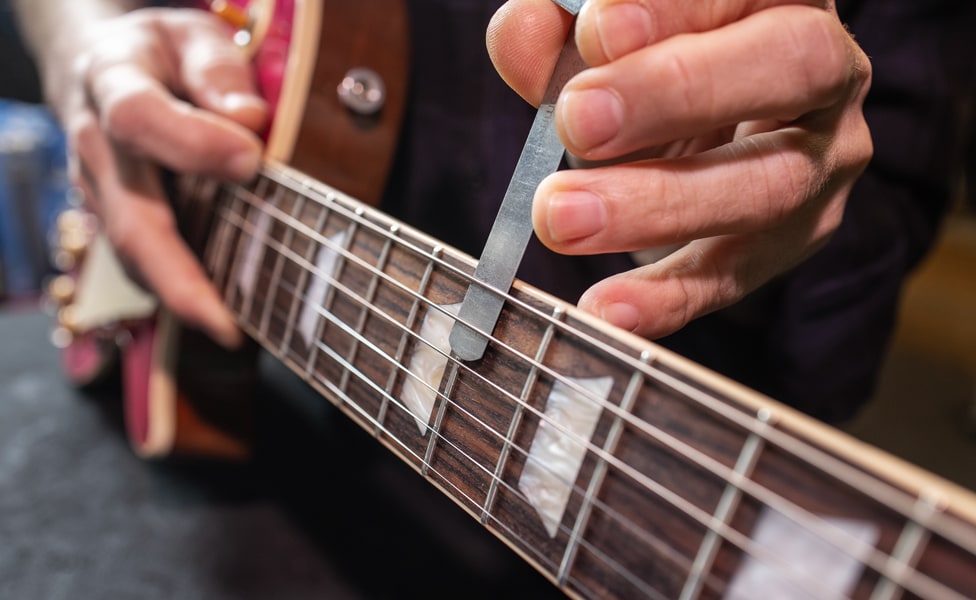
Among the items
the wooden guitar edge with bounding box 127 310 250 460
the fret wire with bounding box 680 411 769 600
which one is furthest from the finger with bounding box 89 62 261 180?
the fret wire with bounding box 680 411 769 600

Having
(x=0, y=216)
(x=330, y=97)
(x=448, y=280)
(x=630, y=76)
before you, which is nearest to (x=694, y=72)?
(x=630, y=76)

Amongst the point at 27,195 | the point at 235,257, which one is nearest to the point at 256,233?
the point at 235,257

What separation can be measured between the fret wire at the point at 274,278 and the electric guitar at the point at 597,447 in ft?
0.04

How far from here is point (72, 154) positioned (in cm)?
68

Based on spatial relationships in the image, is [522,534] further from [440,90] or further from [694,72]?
[440,90]

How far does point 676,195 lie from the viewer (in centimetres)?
24

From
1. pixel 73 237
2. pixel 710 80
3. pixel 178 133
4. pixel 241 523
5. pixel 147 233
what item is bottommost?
pixel 241 523

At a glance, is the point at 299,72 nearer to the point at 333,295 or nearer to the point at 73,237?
the point at 333,295

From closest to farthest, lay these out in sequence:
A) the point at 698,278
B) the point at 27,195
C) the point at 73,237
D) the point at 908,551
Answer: the point at 908,551 → the point at 698,278 → the point at 73,237 → the point at 27,195

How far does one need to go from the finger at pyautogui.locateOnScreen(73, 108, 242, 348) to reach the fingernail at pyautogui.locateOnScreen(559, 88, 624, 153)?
1.38ft

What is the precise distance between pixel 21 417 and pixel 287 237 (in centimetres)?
60

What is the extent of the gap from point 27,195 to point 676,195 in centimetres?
175

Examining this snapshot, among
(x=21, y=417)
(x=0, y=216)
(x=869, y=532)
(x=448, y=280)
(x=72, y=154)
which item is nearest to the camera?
A: (x=869, y=532)

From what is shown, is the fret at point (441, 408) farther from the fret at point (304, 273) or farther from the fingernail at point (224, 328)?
the fingernail at point (224, 328)
